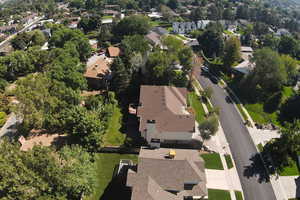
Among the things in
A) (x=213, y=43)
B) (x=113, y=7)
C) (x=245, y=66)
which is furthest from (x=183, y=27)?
(x=113, y=7)

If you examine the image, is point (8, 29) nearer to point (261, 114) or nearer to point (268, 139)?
point (261, 114)

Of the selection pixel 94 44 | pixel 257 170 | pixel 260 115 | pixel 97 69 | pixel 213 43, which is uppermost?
pixel 213 43

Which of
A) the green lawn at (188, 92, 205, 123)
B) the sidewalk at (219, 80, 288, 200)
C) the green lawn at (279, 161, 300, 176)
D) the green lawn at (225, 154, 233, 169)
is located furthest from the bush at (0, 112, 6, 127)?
the green lawn at (279, 161, 300, 176)

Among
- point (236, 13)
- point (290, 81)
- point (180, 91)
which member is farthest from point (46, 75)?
point (236, 13)

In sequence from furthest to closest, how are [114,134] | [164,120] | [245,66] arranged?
[245,66], [114,134], [164,120]

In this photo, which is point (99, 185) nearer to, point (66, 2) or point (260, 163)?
point (260, 163)

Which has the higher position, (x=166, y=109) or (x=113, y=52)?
(x=113, y=52)

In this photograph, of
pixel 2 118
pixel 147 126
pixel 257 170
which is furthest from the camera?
pixel 2 118
